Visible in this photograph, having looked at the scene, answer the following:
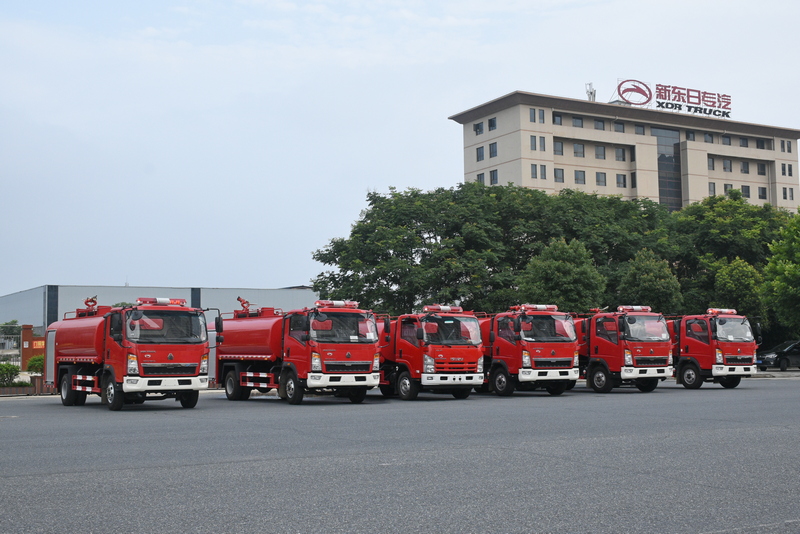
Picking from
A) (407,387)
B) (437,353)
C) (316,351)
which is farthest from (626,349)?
(316,351)

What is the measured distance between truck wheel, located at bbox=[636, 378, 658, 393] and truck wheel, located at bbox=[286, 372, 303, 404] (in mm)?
11835

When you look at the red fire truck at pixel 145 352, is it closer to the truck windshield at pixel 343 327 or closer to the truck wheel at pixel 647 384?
the truck windshield at pixel 343 327

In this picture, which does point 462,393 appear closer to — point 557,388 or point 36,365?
point 557,388

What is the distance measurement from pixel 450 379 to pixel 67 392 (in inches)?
419

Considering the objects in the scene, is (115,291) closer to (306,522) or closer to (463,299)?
(463,299)

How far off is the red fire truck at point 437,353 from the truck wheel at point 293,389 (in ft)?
9.85

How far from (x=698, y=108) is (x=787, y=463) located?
8768 centimetres

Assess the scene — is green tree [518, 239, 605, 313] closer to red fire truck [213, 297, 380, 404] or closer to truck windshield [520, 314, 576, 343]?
truck windshield [520, 314, 576, 343]

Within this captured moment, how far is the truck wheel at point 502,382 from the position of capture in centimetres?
2675

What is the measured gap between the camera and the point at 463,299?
4641 centimetres

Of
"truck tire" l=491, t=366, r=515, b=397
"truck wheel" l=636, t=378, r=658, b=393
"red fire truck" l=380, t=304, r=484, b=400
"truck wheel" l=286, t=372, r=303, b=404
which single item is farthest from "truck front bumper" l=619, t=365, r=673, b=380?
"truck wheel" l=286, t=372, r=303, b=404

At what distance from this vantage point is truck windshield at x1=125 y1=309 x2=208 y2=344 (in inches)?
830

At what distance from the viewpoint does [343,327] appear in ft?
76.7

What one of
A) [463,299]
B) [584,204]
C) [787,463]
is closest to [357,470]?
[787,463]
